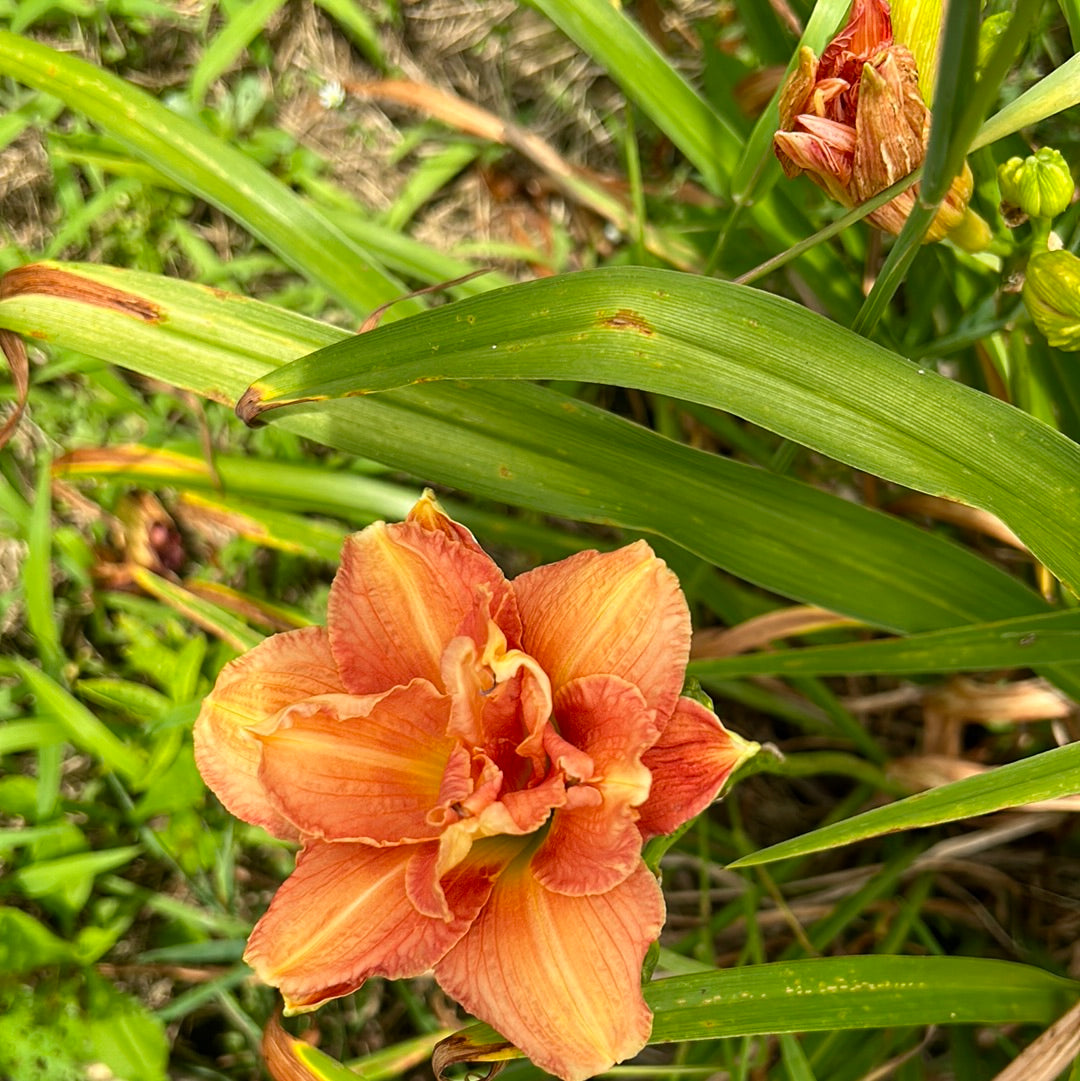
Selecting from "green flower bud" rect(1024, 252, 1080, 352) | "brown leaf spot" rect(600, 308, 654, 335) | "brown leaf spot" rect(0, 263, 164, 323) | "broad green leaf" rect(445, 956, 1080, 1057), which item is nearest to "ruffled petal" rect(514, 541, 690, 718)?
"brown leaf spot" rect(600, 308, 654, 335)

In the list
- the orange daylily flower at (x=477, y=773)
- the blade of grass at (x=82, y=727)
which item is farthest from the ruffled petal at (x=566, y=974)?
the blade of grass at (x=82, y=727)

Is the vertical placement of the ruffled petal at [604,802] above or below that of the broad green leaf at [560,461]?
below

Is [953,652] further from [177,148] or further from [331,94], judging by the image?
[331,94]

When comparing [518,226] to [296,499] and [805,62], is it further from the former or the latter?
[805,62]

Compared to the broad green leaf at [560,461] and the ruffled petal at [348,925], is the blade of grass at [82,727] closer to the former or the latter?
the broad green leaf at [560,461]

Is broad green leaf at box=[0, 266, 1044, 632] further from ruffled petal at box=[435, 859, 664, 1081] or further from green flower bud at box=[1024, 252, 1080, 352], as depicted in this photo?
ruffled petal at box=[435, 859, 664, 1081]

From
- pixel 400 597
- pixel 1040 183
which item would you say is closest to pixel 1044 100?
pixel 1040 183

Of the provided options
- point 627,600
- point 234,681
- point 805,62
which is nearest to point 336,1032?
point 234,681
